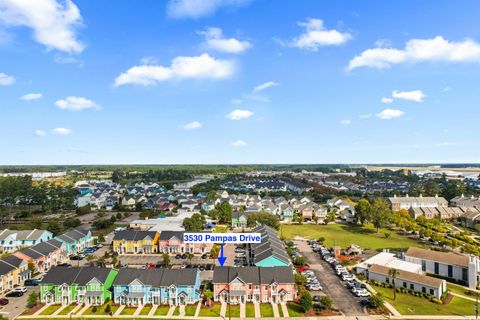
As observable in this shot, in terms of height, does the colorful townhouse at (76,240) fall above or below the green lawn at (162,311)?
above

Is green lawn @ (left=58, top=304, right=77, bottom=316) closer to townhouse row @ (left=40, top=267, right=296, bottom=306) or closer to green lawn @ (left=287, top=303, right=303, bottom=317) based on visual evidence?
townhouse row @ (left=40, top=267, right=296, bottom=306)

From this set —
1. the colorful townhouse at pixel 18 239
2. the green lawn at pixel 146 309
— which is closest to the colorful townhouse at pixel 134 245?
the colorful townhouse at pixel 18 239

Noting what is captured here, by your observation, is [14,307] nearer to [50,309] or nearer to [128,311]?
[50,309]

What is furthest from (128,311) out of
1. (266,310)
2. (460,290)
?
(460,290)

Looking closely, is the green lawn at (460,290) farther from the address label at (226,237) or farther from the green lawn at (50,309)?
the green lawn at (50,309)

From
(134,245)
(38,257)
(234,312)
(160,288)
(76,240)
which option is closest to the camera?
(234,312)

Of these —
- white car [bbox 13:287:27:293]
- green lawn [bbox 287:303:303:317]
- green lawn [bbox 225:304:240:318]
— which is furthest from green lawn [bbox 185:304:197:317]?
white car [bbox 13:287:27:293]
